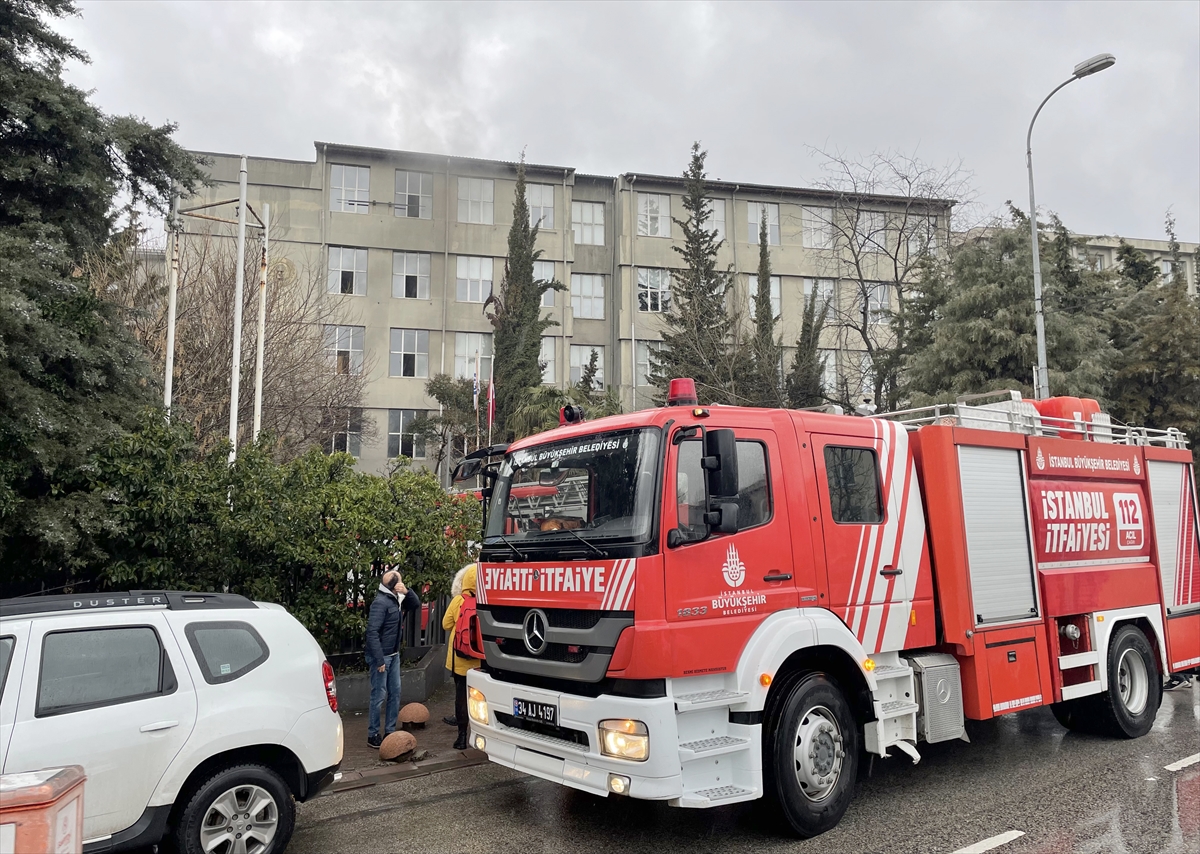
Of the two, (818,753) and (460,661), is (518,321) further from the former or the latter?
(818,753)

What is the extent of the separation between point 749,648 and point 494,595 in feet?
6.25

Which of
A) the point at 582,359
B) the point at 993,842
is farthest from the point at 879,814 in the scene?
the point at 582,359

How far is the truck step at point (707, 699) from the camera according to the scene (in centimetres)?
493

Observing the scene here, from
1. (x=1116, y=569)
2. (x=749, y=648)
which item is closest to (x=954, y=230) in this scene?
(x=1116, y=569)

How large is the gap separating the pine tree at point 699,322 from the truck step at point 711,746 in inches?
584

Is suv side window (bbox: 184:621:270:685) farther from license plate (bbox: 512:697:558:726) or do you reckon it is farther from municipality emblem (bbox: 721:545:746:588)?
municipality emblem (bbox: 721:545:746:588)

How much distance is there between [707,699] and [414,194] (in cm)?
3395

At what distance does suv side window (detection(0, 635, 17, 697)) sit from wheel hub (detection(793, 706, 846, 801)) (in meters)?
4.67

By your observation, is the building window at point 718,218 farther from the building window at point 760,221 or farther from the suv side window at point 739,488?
the suv side window at point 739,488

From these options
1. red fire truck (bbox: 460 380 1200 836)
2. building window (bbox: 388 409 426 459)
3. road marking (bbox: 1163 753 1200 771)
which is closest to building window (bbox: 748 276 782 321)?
building window (bbox: 388 409 426 459)

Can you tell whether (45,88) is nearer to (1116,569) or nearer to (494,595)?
(494,595)

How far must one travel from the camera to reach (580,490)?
571 centimetres

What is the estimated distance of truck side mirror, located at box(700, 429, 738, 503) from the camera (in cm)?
517

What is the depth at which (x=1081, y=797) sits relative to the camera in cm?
621
